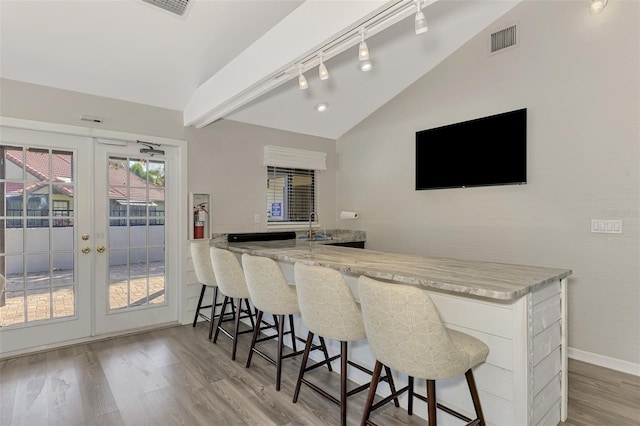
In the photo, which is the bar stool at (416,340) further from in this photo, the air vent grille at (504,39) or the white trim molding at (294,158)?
the white trim molding at (294,158)

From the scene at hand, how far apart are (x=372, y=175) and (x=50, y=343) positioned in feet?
13.5

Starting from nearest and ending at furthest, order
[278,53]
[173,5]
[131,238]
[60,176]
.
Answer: [173,5] → [278,53] → [60,176] → [131,238]

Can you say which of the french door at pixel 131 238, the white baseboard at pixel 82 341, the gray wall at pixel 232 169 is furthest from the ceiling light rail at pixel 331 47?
the white baseboard at pixel 82 341

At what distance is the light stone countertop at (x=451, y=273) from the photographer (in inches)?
60.7

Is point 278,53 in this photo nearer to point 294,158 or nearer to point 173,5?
point 173,5

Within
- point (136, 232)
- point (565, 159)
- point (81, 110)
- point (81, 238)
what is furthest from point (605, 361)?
point (81, 110)

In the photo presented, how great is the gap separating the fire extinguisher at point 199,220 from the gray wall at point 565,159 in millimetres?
2697

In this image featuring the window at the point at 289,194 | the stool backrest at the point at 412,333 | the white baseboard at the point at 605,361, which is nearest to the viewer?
the stool backrest at the point at 412,333

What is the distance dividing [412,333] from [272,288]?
4.02 feet

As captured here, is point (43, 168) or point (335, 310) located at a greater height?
point (43, 168)

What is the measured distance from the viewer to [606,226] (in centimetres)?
283

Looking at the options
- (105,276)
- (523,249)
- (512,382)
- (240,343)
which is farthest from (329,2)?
(105,276)

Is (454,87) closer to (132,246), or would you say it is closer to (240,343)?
(240,343)

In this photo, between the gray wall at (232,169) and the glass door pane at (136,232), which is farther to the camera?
the gray wall at (232,169)
